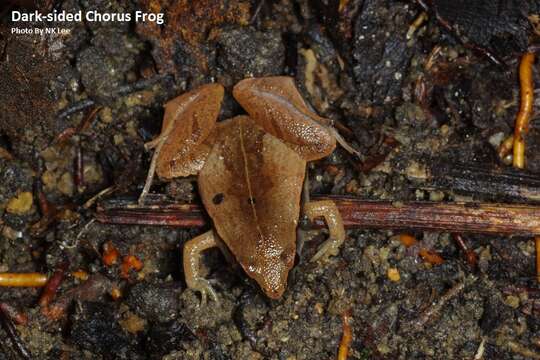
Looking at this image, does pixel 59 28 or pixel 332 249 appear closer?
pixel 332 249

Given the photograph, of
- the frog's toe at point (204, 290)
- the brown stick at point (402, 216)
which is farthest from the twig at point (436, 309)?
the frog's toe at point (204, 290)

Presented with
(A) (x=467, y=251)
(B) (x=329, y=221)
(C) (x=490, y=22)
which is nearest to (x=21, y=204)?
(B) (x=329, y=221)

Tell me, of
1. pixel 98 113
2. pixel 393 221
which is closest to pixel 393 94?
pixel 393 221

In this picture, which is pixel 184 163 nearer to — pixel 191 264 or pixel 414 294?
pixel 191 264

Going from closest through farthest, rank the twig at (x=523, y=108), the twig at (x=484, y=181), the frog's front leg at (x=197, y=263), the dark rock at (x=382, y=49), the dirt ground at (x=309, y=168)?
the dirt ground at (x=309, y=168), the frog's front leg at (x=197, y=263), the twig at (x=484, y=181), the twig at (x=523, y=108), the dark rock at (x=382, y=49)

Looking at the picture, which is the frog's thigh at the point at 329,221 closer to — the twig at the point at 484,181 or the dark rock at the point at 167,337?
the twig at the point at 484,181

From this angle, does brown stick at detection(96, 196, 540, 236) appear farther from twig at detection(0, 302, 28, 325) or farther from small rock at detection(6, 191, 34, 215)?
twig at detection(0, 302, 28, 325)

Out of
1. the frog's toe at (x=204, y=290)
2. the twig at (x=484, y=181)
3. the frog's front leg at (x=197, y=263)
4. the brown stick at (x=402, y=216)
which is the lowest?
the frog's toe at (x=204, y=290)

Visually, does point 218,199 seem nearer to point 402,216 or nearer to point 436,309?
point 402,216
